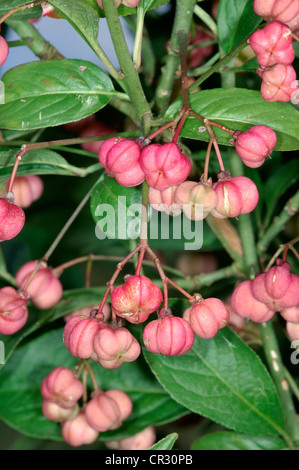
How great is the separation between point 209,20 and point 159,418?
27.3 inches

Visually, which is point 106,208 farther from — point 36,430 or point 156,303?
point 36,430

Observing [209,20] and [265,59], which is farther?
[209,20]

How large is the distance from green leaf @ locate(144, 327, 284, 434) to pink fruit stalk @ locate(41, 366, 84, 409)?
133mm

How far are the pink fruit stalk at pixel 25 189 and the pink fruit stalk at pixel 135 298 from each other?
40 centimetres

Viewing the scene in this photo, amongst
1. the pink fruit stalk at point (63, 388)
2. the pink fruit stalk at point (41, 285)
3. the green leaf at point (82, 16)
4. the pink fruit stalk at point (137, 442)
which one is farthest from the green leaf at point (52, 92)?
the pink fruit stalk at point (137, 442)

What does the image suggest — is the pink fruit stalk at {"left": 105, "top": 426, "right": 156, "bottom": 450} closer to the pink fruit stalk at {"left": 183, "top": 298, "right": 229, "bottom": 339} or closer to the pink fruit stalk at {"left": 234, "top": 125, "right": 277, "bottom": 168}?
the pink fruit stalk at {"left": 183, "top": 298, "right": 229, "bottom": 339}

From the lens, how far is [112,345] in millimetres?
772

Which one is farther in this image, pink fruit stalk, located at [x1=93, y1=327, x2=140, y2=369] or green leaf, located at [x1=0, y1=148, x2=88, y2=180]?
green leaf, located at [x1=0, y1=148, x2=88, y2=180]

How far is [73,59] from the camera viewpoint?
2.91 ft

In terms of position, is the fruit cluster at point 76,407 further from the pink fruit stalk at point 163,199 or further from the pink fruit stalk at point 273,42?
the pink fruit stalk at point 273,42

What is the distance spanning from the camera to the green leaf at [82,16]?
0.80m

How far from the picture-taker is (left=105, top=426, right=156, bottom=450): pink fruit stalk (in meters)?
1.11

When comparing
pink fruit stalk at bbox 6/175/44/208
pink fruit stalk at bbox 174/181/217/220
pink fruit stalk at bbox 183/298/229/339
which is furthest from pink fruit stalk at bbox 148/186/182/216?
pink fruit stalk at bbox 6/175/44/208
